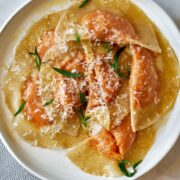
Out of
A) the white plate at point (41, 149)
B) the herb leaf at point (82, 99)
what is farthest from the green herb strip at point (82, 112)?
the white plate at point (41, 149)

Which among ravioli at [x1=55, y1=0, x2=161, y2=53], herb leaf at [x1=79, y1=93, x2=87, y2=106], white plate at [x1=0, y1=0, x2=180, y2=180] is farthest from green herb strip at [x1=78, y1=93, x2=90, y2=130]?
ravioli at [x1=55, y1=0, x2=161, y2=53]

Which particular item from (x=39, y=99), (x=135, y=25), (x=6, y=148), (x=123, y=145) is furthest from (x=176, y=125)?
(x=6, y=148)

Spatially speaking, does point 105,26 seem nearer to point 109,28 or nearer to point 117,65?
point 109,28

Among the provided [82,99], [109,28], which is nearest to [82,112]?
[82,99]

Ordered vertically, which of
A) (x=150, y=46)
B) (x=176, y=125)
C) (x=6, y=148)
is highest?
(x=150, y=46)

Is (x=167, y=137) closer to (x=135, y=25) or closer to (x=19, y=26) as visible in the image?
(x=135, y=25)

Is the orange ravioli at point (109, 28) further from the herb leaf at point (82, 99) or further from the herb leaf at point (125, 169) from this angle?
the herb leaf at point (125, 169)

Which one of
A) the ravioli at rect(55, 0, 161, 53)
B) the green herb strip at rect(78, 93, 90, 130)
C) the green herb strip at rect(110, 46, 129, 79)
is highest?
the ravioli at rect(55, 0, 161, 53)

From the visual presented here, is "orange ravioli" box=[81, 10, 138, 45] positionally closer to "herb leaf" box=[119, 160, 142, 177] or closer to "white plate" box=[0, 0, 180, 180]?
"white plate" box=[0, 0, 180, 180]
